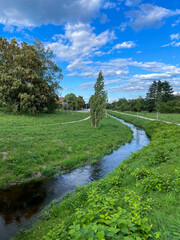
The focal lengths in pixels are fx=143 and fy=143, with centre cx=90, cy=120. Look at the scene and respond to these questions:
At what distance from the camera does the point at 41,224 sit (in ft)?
17.4

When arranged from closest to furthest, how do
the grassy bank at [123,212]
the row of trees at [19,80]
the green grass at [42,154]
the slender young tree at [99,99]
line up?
1. the grassy bank at [123,212]
2. the green grass at [42,154]
3. the slender young tree at [99,99]
4. the row of trees at [19,80]

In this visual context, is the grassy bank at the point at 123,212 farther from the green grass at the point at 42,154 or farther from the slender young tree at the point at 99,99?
the slender young tree at the point at 99,99

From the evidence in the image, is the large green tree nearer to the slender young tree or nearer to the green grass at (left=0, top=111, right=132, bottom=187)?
the slender young tree

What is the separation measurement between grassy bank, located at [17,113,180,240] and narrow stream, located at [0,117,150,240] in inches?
25.9

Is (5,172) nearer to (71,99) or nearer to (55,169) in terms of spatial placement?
(55,169)

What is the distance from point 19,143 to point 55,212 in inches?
327

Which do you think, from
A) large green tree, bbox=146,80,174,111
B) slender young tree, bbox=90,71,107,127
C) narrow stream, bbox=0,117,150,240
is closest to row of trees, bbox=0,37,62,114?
slender young tree, bbox=90,71,107,127

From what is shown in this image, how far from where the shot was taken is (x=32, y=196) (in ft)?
24.0

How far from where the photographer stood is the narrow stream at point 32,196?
5.54 meters

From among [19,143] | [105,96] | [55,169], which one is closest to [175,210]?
[55,169]

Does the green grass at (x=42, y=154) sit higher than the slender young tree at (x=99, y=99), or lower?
lower

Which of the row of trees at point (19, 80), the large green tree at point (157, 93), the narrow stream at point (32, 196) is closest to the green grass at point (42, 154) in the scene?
the narrow stream at point (32, 196)

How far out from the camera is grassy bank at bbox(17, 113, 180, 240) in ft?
8.35

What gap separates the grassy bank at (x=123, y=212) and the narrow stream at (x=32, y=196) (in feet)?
2.16
